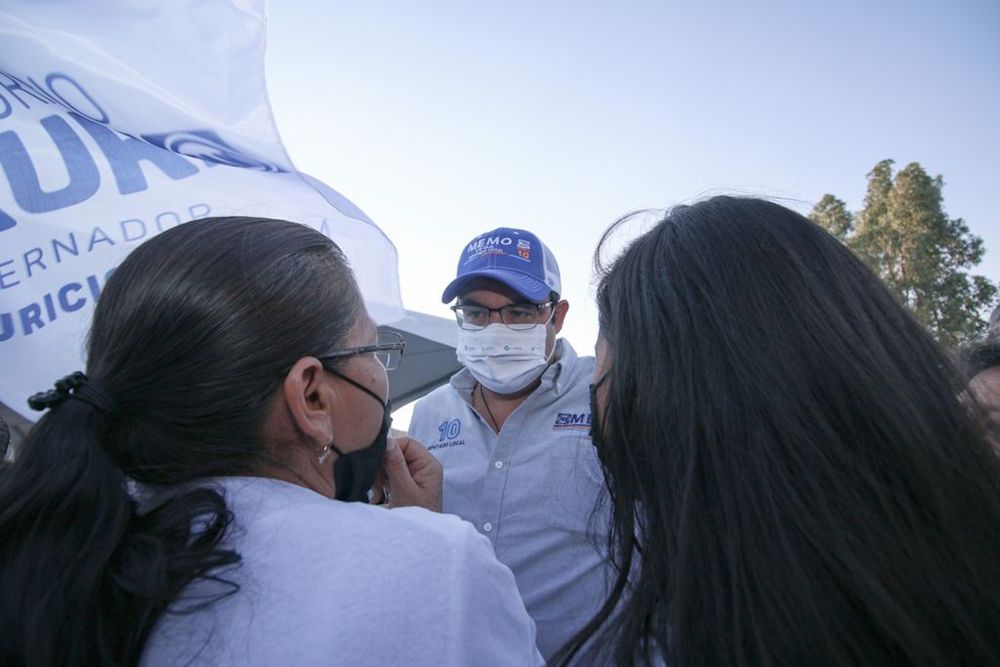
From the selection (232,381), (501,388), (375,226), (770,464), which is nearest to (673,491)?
(770,464)

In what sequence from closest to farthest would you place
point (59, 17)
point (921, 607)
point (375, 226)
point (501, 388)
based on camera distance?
point (921, 607)
point (59, 17)
point (501, 388)
point (375, 226)

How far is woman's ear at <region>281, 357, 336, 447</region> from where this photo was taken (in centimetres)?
116

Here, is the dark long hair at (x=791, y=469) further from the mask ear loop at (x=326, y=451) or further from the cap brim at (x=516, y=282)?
the cap brim at (x=516, y=282)

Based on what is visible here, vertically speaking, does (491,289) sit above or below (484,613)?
above

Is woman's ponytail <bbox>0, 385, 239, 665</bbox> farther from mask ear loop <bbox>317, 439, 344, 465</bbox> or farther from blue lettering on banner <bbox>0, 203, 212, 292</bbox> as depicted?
blue lettering on banner <bbox>0, 203, 212, 292</bbox>

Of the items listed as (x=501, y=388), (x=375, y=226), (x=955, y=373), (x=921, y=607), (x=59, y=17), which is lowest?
(x=921, y=607)

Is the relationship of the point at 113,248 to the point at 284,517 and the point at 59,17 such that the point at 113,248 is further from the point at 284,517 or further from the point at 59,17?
the point at 284,517

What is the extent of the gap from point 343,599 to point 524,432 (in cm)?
161

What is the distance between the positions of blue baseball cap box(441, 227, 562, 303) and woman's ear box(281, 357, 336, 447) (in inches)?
60.9

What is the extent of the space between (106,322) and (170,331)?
0.15 metres

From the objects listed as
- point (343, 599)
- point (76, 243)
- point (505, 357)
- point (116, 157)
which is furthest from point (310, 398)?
point (116, 157)

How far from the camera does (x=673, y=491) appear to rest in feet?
3.22

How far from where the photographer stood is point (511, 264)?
9.07 ft

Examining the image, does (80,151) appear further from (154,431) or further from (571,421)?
(571,421)
